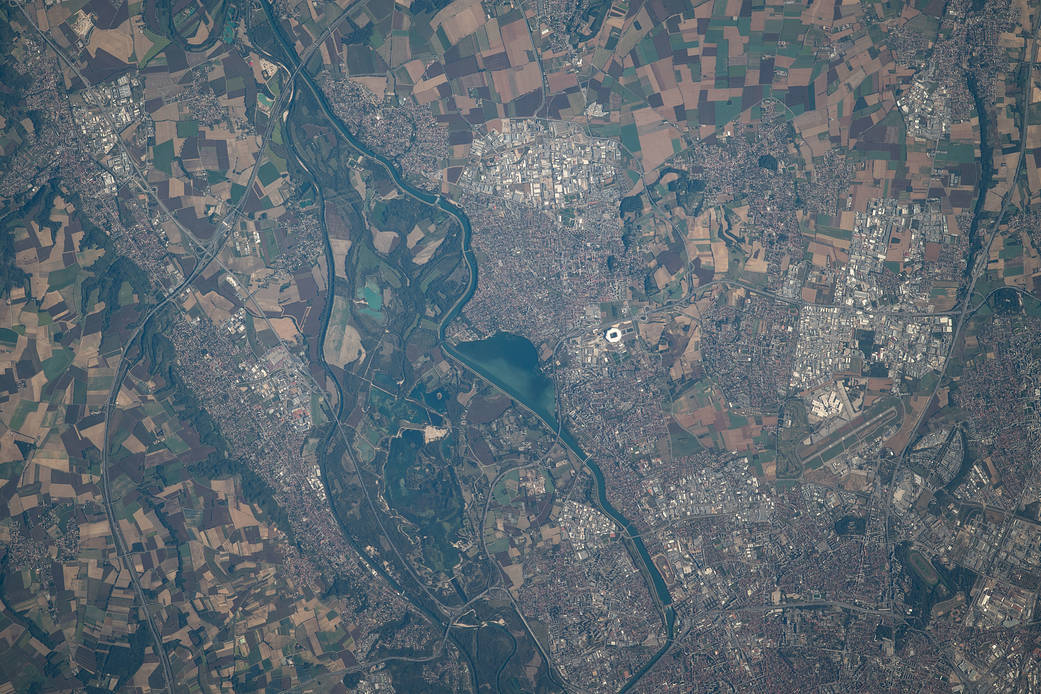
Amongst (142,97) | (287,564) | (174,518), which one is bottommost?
(287,564)

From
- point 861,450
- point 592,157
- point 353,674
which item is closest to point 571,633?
point 353,674

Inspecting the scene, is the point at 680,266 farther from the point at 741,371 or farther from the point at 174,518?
the point at 174,518

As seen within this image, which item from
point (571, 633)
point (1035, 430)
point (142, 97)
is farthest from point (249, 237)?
point (1035, 430)

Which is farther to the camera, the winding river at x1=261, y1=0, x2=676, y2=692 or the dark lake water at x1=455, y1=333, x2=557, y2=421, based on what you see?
the dark lake water at x1=455, y1=333, x2=557, y2=421

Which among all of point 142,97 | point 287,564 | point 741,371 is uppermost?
point 142,97

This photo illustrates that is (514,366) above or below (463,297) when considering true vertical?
below

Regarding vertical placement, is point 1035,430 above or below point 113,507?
below

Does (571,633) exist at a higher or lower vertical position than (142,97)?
lower

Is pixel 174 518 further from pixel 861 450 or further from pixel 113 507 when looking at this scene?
pixel 861 450

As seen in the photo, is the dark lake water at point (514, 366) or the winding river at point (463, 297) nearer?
the winding river at point (463, 297)
